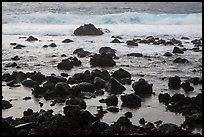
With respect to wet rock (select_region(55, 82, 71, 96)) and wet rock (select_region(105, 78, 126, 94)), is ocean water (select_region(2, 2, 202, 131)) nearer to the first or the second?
wet rock (select_region(105, 78, 126, 94))

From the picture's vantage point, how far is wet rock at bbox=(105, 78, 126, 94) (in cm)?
1438

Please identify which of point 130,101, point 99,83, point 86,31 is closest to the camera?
point 130,101


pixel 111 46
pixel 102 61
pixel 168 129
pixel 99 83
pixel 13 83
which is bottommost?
pixel 111 46

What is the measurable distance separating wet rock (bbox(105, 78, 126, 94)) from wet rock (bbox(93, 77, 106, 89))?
11.2 inches

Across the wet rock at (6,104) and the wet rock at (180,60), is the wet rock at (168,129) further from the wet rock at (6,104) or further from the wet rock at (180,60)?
the wet rock at (180,60)

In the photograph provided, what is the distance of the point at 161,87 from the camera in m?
15.4

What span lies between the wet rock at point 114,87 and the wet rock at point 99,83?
0.28 meters

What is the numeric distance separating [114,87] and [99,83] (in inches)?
30.3

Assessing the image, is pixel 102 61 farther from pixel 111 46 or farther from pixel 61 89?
pixel 111 46

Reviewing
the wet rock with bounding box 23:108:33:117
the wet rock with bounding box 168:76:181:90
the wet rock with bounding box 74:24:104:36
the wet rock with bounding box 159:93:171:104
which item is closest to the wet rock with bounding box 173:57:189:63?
the wet rock with bounding box 168:76:181:90

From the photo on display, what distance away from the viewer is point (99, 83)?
49.5 ft

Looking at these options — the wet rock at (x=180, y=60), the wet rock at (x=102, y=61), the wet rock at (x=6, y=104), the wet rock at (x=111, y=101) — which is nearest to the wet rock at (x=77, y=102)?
the wet rock at (x=111, y=101)

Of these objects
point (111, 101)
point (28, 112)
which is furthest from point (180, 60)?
point (28, 112)

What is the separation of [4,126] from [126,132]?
2894 millimetres
